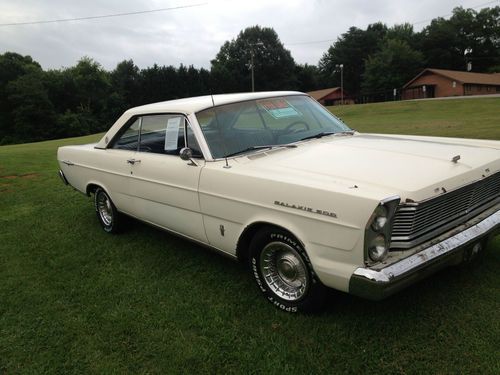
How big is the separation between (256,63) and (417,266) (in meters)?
84.8

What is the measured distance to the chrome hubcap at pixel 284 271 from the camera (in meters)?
2.87

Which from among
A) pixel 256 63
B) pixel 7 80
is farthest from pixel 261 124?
pixel 256 63

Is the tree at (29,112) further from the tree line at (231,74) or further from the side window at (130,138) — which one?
the side window at (130,138)

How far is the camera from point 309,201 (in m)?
2.55

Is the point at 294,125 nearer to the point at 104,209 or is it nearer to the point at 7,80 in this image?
the point at 104,209

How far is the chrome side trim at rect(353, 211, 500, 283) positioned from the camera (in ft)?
7.63

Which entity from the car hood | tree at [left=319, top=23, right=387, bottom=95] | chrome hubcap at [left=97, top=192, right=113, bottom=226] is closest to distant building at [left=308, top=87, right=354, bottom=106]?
tree at [left=319, top=23, right=387, bottom=95]

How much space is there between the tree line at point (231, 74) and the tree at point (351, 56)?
19 cm

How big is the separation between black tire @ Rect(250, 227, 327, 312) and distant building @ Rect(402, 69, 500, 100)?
173 feet

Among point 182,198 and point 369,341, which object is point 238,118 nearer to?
point 182,198

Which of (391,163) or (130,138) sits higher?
(130,138)

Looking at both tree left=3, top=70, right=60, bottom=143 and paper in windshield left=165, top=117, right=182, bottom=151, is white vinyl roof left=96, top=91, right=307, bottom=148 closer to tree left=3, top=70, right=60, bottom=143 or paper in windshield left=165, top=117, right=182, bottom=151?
paper in windshield left=165, top=117, right=182, bottom=151

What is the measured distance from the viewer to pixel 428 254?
2494 mm

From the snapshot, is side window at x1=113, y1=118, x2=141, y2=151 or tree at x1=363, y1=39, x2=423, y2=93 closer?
side window at x1=113, y1=118, x2=141, y2=151
